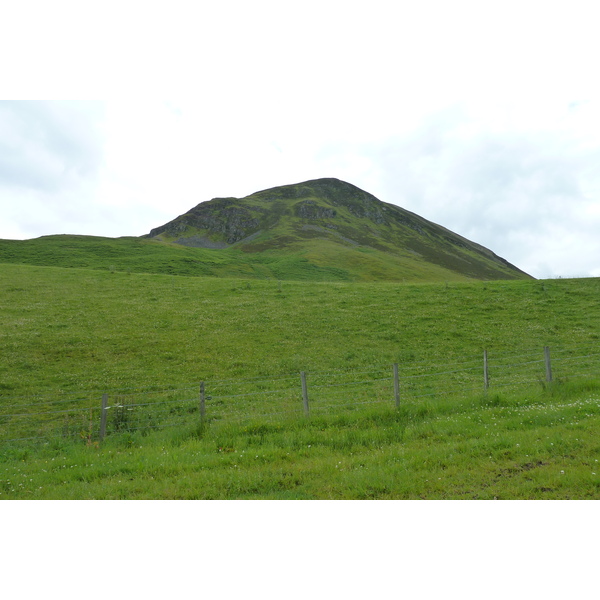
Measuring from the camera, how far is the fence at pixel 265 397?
15.8m

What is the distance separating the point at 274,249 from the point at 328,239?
23236 millimetres

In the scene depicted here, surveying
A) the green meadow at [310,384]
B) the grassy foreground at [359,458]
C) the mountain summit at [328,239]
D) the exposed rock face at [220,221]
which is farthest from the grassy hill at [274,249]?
the grassy foreground at [359,458]

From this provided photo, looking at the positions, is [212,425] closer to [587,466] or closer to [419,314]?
[587,466]

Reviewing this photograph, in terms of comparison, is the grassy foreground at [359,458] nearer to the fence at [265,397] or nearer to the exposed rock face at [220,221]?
the fence at [265,397]

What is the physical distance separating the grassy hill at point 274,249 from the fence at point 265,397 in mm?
41864

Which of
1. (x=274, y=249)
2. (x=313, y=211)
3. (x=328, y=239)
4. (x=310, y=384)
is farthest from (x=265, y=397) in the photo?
(x=313, y=211)

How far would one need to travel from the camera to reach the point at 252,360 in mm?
24469

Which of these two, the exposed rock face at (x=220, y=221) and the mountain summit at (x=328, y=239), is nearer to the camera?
the mountain summit at (x=328, y=239)

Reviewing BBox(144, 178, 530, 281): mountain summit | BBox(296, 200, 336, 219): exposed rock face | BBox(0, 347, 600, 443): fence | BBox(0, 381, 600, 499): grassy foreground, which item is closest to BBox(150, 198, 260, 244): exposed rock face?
BBox(144, 178, 530, 281): mountain summit

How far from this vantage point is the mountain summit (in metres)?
103

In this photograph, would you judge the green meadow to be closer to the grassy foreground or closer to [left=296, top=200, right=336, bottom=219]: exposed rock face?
the grassy foreground

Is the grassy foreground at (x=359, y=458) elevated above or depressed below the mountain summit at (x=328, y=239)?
below

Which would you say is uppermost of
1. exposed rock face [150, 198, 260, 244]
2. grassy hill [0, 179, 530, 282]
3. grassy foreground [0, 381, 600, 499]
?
exposed rock face [150, 198, 260, 244]

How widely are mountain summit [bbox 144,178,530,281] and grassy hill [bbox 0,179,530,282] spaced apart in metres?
0.33
